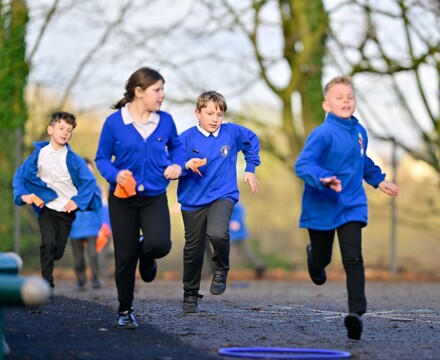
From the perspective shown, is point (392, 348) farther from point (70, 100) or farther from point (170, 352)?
point (70, 100)

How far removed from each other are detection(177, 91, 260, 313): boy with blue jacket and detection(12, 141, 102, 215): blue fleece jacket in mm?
1484

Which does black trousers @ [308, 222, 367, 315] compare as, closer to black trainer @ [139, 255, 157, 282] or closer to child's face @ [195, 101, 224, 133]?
black trainer @ [139, 255, 157, 282]

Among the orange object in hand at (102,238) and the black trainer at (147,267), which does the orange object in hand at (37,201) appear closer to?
the black trainer at (147,267)

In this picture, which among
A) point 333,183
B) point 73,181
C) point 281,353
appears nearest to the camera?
point 281,353

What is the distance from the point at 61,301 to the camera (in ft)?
33.1

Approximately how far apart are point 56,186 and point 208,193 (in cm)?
205

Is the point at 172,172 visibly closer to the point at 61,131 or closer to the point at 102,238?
the point at 61,131

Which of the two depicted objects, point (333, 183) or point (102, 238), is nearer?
point (333, 183)

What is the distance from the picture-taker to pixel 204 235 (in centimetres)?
927

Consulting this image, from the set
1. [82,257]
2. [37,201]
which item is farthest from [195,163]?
[82,257]

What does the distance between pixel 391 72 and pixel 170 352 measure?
1447cm

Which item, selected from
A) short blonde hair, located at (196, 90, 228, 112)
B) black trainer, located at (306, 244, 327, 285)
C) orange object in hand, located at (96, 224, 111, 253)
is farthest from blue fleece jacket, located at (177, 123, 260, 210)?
orange object in hand, located at (96, 224, 111, 253)

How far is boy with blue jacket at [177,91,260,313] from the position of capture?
9172mm

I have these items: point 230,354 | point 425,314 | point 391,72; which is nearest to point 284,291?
point 425,314
